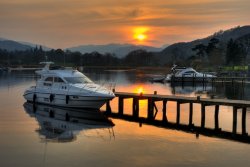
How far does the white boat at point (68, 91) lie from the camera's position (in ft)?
138

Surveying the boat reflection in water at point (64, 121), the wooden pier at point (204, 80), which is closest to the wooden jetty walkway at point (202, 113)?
the boat reflection in water at point (64, 121)

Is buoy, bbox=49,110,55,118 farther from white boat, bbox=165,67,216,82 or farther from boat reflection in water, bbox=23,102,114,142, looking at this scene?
white boat, bbox=165,67,216,82

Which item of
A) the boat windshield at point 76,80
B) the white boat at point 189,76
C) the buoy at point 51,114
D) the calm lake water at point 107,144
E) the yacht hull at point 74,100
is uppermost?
the boat windshield at point 76,80

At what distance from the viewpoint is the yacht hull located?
4181 centimetres

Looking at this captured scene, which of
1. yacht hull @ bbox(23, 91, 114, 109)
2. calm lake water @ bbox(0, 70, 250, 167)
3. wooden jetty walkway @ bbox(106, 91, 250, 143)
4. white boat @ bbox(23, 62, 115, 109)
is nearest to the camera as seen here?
calm lake water @ bbox(0, 70, 250, 167)

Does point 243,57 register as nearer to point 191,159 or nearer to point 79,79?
point 79,79

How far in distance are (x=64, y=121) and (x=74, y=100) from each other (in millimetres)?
4607

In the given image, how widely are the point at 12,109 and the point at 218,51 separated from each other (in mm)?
140661

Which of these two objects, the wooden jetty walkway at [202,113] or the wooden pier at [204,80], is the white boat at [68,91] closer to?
the wooden jetty walkway at [202,113]

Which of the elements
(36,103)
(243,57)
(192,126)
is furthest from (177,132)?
(243,57)

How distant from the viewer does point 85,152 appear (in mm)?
26047

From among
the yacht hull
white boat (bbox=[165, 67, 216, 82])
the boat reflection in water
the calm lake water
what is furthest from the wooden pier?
the calm lake water

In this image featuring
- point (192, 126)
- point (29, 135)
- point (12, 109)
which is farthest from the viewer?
point (12, 109)

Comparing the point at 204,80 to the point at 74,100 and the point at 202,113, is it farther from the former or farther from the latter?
the point at 202,113
